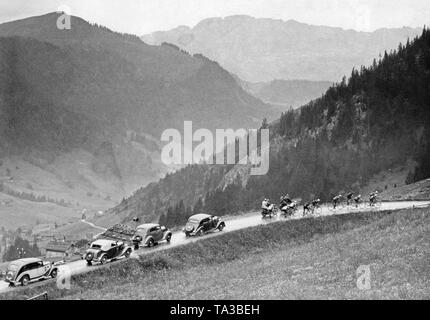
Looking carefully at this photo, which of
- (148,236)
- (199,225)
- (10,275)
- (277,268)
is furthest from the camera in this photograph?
(199,225)

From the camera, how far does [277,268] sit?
44625 mm

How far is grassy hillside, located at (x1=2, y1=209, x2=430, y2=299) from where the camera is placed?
33844mm

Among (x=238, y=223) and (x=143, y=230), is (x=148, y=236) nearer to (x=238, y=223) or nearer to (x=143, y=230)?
(x=143, y=230)

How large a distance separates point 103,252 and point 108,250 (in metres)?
0.50

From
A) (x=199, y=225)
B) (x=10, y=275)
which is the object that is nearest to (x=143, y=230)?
(x=199, y=225)

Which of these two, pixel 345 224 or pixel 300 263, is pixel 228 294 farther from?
pixel 345 224

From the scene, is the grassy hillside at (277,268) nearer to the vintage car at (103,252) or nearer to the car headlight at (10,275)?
the vintage car at (103,252)

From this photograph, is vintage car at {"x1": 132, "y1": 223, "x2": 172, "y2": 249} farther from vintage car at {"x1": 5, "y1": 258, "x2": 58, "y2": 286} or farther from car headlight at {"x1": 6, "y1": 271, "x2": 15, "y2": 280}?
car headlight at {"x1": 6, "y1": 271, "x2": 15, "y2": 280}

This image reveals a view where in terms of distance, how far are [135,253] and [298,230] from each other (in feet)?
68.7

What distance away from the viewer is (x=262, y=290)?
1367 inches

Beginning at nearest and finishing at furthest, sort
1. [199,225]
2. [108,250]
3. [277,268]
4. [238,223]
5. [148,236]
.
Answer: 1. [277,268]
2. [108,250]
3. [148,236]
4. [199,225]
5. [238,223]
